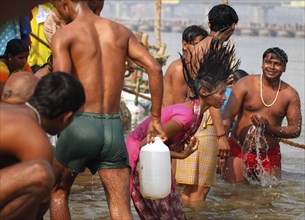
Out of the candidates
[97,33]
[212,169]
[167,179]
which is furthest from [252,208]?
[97,33]

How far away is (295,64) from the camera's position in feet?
136

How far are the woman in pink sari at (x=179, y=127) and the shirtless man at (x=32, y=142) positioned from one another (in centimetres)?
171

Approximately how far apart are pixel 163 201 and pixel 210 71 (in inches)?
41.4

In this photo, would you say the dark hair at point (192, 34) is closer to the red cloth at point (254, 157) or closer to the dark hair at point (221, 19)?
the dark hair at point (221, 19)

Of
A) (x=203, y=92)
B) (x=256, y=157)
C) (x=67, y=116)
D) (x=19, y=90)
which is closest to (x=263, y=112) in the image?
(x=256, y=157)

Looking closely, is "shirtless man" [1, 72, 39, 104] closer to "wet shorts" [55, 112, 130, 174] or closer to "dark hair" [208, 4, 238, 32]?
"wet shorts" [55, 112, 130, 174]

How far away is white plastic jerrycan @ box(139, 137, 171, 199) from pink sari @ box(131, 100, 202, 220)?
37 centimetres

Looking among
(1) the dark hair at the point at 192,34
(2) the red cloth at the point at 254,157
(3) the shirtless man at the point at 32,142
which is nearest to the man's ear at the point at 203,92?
(1) the dark hair at the point at 192,34

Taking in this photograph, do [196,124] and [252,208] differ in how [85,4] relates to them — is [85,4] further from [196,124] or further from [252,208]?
[252,208]

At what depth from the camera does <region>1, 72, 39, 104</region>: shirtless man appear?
656 cm

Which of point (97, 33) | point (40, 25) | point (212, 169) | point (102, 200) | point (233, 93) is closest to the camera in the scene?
point (97, 33)

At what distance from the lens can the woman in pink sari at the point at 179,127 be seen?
767 centimetres

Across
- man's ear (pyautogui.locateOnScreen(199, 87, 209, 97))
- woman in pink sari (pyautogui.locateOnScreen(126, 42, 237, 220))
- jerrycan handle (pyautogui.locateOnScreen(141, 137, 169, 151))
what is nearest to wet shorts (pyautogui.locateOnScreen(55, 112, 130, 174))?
jerrycan handle (pyautogui.locateOnScreen(141, 137, 169, 151))

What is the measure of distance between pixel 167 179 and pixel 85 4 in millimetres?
1307
